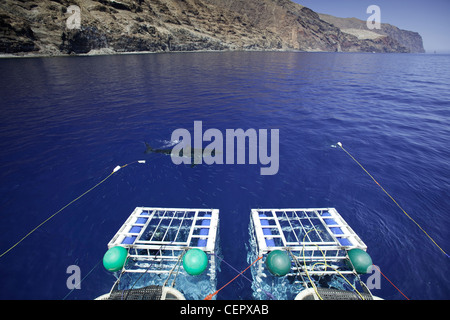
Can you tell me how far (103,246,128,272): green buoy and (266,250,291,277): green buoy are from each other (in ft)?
18.8

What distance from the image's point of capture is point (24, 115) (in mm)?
24625

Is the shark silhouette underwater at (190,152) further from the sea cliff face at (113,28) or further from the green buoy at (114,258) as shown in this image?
the sea cliff face at (113,28)

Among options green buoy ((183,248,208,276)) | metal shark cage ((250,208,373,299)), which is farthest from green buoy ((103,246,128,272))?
metal shark cage ((250,208,373,299))

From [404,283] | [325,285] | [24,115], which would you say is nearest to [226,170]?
[325,285]

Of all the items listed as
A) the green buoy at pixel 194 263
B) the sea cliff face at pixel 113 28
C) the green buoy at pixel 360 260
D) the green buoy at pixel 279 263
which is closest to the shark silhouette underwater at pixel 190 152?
the green buoy at pixel 194 263

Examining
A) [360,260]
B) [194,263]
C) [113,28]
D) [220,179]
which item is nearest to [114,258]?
[194,263]

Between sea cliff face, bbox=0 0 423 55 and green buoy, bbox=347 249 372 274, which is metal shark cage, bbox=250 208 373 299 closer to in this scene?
green buoy, bbox=347 249 372 274

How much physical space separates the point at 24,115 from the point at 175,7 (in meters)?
187

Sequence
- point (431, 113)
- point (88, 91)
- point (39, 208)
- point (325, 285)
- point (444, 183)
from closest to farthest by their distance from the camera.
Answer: point (325, 285), point (39, 208), point (444, 183), point (431, 113), point (88, 91)

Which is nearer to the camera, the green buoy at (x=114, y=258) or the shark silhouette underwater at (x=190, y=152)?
Answer: the green buoy at (x=114, y=258)

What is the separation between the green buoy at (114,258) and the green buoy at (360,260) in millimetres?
9095

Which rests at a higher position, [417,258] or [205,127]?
[205,127]

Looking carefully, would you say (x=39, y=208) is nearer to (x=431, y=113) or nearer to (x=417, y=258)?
(x=417, y=258)

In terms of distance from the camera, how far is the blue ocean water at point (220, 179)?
30.8ft
